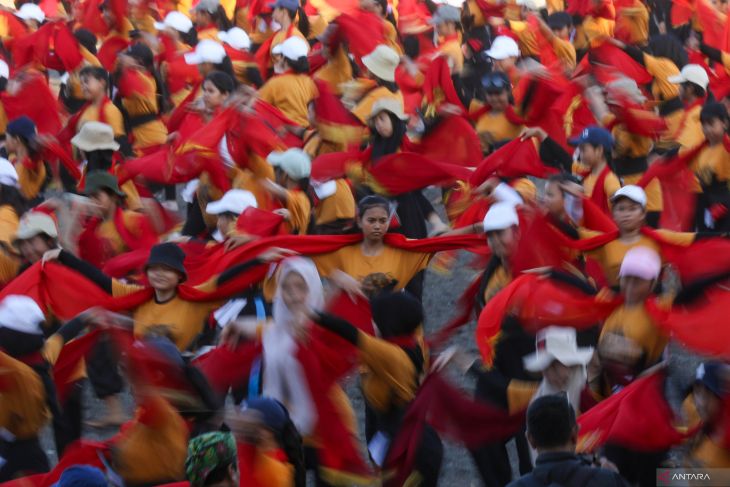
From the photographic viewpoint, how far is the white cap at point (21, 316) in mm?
7227

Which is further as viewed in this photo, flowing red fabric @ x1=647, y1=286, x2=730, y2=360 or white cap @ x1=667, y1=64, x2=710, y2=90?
white cap @ x1=667, y1=64, x2=710, y2=90

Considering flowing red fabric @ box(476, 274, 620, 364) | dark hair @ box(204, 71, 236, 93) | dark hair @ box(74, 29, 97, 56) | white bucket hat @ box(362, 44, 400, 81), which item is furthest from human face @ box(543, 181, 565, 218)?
dark hair @ box(74, 29, 97, 56)

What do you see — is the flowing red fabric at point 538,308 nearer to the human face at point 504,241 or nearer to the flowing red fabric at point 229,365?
the human face at point 504,241

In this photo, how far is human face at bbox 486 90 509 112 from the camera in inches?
426

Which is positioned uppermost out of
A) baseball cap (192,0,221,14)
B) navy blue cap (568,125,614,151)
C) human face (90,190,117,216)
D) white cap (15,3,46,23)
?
navy blue cap (568,125,614,151)

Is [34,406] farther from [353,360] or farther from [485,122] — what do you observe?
[485,122]

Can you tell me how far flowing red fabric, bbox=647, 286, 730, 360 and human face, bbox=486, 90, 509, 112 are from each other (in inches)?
161

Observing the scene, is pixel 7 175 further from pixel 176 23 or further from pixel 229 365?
pixel 176 23

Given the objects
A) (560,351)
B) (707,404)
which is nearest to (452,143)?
(560,351)

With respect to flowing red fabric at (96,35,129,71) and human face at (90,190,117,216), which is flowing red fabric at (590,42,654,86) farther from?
human face at (90,190,117,216)

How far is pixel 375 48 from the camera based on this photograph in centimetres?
1220

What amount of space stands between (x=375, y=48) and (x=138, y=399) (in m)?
6.48

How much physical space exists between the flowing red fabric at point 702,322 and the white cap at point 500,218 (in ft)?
3.40

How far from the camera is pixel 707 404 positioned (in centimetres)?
608
